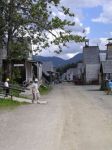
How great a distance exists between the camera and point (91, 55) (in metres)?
123

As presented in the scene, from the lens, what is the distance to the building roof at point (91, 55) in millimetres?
121688

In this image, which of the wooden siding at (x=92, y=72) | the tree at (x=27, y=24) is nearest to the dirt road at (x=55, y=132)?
the tree at (x=27, y=24)

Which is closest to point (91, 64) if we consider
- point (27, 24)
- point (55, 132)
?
point (27, 24)

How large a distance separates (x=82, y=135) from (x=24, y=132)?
6.37 ft

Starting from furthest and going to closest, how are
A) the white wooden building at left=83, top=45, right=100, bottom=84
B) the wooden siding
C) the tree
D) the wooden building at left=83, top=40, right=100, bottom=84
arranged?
the wooden siding → the white wooden building at left=83, top=45, right=100, bottom=84 → the wooden building at left=83, top=40, right=100, bottom=84 → the tree

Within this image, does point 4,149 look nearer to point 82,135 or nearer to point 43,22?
point 82,135

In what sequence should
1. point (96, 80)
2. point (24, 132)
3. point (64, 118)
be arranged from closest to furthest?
point (24, 132), point (64, 118), point (96, 80)

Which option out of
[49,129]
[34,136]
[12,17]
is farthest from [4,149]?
[12,17]

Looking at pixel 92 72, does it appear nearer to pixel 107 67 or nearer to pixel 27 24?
pixel 107 67

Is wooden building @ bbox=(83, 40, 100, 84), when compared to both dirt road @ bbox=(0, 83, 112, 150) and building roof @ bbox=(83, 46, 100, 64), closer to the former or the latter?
building roof @ bbox=(83, 46, 100, 64)

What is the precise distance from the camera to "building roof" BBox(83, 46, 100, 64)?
122 meters

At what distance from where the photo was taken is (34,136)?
1503 centimetres

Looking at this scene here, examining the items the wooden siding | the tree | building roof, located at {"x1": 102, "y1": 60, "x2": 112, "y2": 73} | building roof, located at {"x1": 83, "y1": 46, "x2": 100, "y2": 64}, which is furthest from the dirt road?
building roof, located at {"x1": 83, "y1": 46, "x2": 100, "y2": 64}

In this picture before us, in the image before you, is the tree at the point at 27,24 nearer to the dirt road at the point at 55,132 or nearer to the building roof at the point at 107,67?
the dirt road at the point at 55,132
